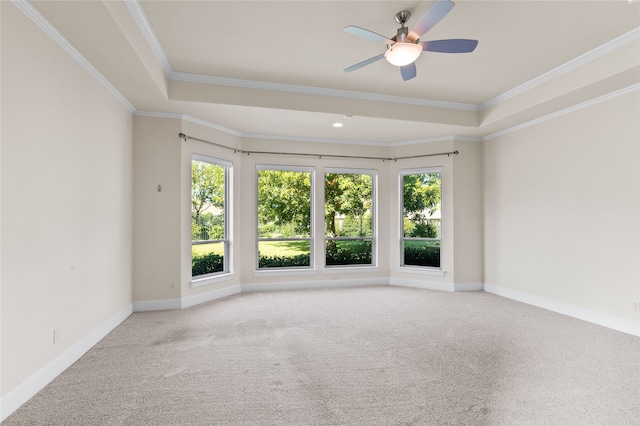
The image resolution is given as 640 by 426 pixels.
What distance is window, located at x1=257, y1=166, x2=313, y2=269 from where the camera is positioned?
5879mm

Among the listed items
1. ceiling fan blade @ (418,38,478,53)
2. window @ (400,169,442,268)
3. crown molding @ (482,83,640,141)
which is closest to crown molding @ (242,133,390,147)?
window @ (400,169,442,268)

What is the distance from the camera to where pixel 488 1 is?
269 centimetres

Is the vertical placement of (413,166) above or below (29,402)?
above

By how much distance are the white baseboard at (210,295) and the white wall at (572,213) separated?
14.6ft

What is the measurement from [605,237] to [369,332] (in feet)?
10.1

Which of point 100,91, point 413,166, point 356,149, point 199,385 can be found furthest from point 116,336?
point 413,166

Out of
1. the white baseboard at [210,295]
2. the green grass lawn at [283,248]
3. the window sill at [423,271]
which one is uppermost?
the green grass lawn at [283,248]

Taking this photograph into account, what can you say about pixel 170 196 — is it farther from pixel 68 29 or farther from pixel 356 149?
pixel 356 149

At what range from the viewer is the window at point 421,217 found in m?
6.06

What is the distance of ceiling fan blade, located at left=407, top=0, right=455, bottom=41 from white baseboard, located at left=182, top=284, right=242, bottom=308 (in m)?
4.31

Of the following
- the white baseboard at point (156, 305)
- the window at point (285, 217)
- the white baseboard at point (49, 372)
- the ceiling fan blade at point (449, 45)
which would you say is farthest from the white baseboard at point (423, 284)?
the white baseboard at point (49, 372)

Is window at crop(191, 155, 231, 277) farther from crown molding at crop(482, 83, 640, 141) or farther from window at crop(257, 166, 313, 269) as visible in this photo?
crown molding at crop(482, 83, 640, 141)

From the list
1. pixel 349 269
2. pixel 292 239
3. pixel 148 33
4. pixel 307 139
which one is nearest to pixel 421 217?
pixel 349 269

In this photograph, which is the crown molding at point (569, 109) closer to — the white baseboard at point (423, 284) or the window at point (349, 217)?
the window at point (349, 217)
